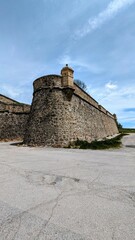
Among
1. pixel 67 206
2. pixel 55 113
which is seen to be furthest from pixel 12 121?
→ pixel 67 206

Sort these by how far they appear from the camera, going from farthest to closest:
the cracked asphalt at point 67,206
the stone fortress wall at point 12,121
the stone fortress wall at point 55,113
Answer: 1. the stone fortress wall at point 12,121
2. the stone fortress wall at point 55,113
3. the cracked asphalt at point 67,206

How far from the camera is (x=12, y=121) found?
25.7 metres

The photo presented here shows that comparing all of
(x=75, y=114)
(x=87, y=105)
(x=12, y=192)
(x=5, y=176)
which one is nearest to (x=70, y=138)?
(x=75, y=114)

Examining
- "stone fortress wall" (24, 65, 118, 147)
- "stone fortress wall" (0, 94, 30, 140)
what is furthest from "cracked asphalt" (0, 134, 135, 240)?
"stone fortress wall" (0, 94, 30, 140)

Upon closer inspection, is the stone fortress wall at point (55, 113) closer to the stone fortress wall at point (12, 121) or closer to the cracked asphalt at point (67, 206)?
the stone fortress wall at point (12, 121)

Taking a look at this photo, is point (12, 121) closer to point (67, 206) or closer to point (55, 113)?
point (55, 113)

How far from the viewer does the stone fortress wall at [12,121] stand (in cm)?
2507

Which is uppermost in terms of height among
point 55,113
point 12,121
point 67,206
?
point 12,121

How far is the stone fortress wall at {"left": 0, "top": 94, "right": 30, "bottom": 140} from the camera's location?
82.2 ft

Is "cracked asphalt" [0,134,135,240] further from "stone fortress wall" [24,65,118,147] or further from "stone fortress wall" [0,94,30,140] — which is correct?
"stone fortress wall" [0,94,30,140]

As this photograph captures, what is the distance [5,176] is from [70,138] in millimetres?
10254

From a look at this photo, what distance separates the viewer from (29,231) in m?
2.42

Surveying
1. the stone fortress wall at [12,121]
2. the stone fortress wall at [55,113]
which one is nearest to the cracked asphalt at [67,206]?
the stone fortress wall at [55,113]

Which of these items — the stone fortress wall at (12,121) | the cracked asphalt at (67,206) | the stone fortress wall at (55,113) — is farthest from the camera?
the stone fortress wall at (12,121)
